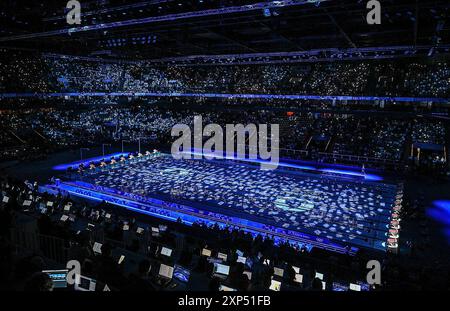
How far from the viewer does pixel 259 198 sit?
1925 cm

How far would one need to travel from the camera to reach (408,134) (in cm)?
2955

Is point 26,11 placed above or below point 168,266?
above

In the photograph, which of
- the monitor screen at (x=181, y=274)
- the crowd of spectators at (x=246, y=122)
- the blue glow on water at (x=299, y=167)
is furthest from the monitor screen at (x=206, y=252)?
the crowd of spectators at (x=246, y=122)

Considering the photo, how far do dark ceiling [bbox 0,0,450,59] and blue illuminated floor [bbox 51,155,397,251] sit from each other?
9897 mm

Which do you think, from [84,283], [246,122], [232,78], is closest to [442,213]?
[84,283]

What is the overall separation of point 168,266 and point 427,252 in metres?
11.0

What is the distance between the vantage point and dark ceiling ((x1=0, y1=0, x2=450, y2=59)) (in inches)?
545

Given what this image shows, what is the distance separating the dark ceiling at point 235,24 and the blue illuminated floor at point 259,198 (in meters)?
9.90

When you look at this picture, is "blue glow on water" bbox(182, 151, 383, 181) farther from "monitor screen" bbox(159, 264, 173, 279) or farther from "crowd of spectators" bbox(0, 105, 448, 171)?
"monitor screen" bbox(159, 264, 173, 279)

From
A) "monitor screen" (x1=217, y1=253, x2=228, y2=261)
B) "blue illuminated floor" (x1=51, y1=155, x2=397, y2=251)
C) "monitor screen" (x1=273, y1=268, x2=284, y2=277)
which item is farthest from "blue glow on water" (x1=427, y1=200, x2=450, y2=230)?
"monitor screen" (x1=217, y1=253, x2=228, y2=261)

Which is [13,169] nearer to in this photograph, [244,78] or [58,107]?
[58,107]
